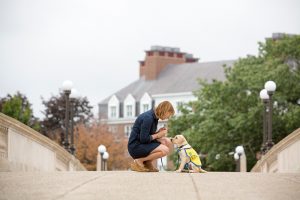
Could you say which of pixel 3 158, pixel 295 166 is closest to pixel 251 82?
pixel 295 166

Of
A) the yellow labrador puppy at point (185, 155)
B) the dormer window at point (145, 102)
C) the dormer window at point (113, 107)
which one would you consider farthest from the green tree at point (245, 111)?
the dormer window at point (113, 107)

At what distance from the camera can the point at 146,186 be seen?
1650 cm

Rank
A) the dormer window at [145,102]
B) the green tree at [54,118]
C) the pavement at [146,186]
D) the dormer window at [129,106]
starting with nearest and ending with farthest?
the pavement at [146,186] < the green tree at [54,118] < the dormer window at [145,102] < the dormer window at [129,106]

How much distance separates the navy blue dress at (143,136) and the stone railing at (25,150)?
10.4ft

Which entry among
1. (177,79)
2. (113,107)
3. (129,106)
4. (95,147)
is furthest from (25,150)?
(113,107)

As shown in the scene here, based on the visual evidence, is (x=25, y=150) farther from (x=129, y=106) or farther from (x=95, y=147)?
(x=129, y=106)

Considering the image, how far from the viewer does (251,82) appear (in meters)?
65.7

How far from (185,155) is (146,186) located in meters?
3.21

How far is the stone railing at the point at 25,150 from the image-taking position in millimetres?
22953

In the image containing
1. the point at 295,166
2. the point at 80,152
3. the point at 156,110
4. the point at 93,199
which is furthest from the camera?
the point at 80,152

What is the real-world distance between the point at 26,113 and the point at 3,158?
40.3 meters

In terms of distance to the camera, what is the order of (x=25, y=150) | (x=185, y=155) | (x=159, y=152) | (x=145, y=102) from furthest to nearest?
(x=145, y=102)
(x=25, y=150)
(x=159, y=152)
(x=185, y=155)

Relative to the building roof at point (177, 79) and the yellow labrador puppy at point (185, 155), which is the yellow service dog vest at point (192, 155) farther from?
the building roof at point (177, 79)

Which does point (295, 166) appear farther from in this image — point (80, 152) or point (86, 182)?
point (80, 152)
